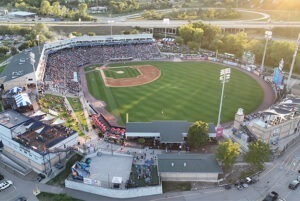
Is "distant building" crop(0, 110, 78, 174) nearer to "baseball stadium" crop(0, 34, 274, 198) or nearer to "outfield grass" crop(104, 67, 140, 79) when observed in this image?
"baseball stadium" crop(0, 34, 274, 198)

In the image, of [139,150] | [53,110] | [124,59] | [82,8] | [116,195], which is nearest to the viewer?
[116,195]

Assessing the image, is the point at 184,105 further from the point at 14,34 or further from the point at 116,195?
the point at 14,34

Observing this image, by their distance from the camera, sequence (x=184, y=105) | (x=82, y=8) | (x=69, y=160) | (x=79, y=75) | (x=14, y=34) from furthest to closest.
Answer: (x=82, y=8), (x=14, y=34), (x=79, y=75), (x=184, y=105), (x=69, y=160)

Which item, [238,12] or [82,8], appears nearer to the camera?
[82,8]

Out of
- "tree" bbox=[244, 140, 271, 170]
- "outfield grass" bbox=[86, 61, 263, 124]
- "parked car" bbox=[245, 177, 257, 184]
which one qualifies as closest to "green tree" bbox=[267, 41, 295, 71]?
"outfield grass" bbox=[86, 61, 263, 124]

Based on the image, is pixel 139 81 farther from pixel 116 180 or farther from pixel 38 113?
pixel 116 180

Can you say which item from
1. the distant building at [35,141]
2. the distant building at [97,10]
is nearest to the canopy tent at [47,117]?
the distant building at [35,141]

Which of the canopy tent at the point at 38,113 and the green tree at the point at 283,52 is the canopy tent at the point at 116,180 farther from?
the green tree at the point at 283,52

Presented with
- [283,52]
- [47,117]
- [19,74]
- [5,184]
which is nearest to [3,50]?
[19,74]

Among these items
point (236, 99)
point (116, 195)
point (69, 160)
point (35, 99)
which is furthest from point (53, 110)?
point (236, 99)
